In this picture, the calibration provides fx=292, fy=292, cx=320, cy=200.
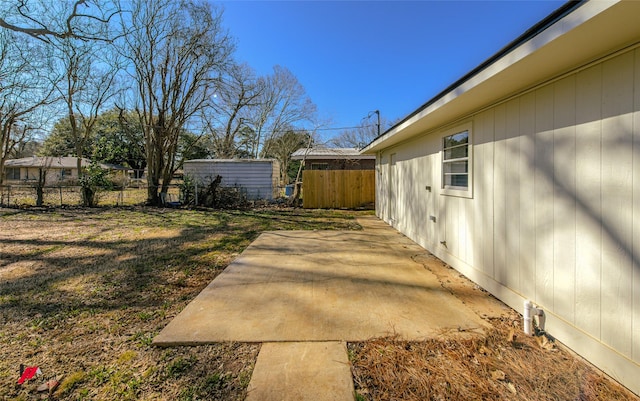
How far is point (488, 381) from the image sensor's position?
6.17 feet

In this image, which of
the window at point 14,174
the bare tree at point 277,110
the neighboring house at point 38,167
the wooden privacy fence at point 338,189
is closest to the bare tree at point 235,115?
the bare tree at point 277,110

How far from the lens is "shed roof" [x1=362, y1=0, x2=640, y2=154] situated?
160 centimetres

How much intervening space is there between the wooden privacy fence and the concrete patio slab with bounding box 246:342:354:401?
33.6ft

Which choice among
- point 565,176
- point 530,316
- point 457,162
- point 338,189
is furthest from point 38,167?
point 565,176

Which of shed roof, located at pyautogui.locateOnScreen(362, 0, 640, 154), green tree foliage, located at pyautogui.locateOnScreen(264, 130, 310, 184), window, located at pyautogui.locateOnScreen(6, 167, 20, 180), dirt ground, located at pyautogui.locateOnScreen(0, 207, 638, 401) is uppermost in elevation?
green tree foliage, located at pyautogui.locateOnScreen(264, 130, 310, 184)

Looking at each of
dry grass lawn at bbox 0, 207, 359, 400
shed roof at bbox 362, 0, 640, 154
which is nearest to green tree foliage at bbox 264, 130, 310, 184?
dry grass lawn at bbox 0, 207, 359, 400

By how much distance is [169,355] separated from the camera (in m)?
2.19

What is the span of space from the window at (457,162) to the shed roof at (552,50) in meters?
0.70

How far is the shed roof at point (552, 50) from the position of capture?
160 cm

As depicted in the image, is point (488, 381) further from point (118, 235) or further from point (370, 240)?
point (118, 235)

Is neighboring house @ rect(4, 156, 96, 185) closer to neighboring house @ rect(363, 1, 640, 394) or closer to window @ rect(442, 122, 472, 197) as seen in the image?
window @ rect(442, 122, 472, 197)

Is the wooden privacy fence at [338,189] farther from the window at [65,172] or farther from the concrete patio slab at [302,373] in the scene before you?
the window at [65,172]

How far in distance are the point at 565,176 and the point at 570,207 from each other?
0.81 ft

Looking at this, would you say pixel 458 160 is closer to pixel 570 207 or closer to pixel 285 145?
pixel 570 207
